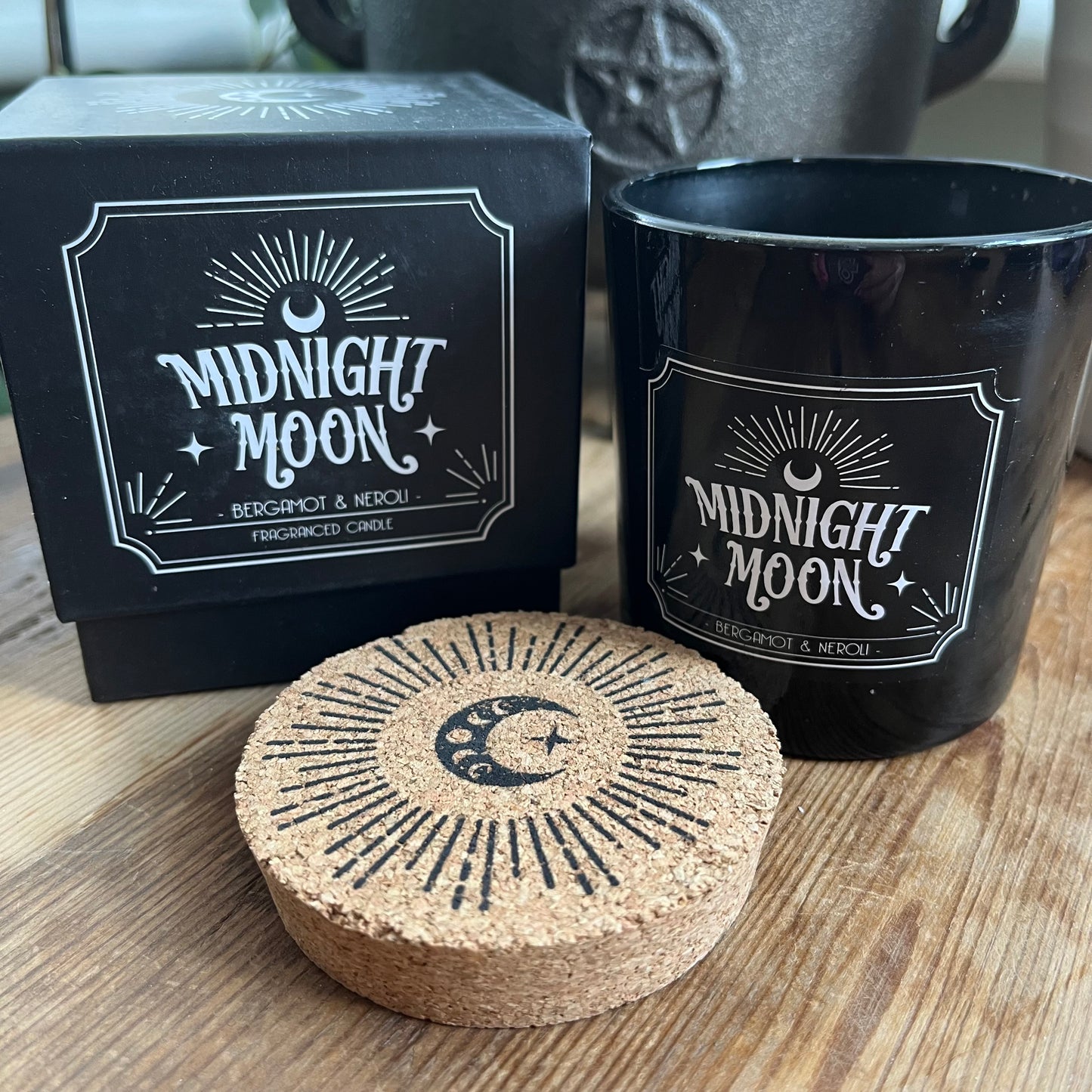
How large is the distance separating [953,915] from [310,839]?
0.75 feet

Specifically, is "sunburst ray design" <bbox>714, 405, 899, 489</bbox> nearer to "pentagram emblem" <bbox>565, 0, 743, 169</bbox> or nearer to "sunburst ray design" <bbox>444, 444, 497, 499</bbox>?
"sunburst ray design" <bbox>444, 444, 497, 499</bbox>

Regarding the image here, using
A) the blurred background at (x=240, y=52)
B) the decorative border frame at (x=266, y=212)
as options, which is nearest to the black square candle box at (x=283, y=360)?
the decorative border frame at (x=266, y=212)

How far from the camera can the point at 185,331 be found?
0.46 m

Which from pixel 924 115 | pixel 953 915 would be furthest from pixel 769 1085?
pixel 924 115

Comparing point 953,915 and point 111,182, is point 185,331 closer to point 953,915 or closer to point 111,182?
point 111,182

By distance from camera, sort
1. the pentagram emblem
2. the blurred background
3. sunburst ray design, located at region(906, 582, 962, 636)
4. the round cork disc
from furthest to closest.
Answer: the blurred background → the pentagram emblem → sunburst ray design, located at region(906, 582, 962, 636) → the round cork disc

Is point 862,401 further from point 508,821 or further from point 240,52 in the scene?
point 240,52

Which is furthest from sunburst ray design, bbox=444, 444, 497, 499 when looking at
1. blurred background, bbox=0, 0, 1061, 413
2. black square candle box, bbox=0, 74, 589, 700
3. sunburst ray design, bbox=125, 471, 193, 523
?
blurred background, bbox=0, 0, 1061, 413

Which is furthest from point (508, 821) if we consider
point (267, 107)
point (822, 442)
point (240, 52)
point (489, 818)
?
point (240, 52)

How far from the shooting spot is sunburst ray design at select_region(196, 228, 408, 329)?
452mm

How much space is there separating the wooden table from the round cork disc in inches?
0.7

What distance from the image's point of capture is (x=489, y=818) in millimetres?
373

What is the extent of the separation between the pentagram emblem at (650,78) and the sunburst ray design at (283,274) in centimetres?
23

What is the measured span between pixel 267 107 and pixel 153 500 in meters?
0.19
